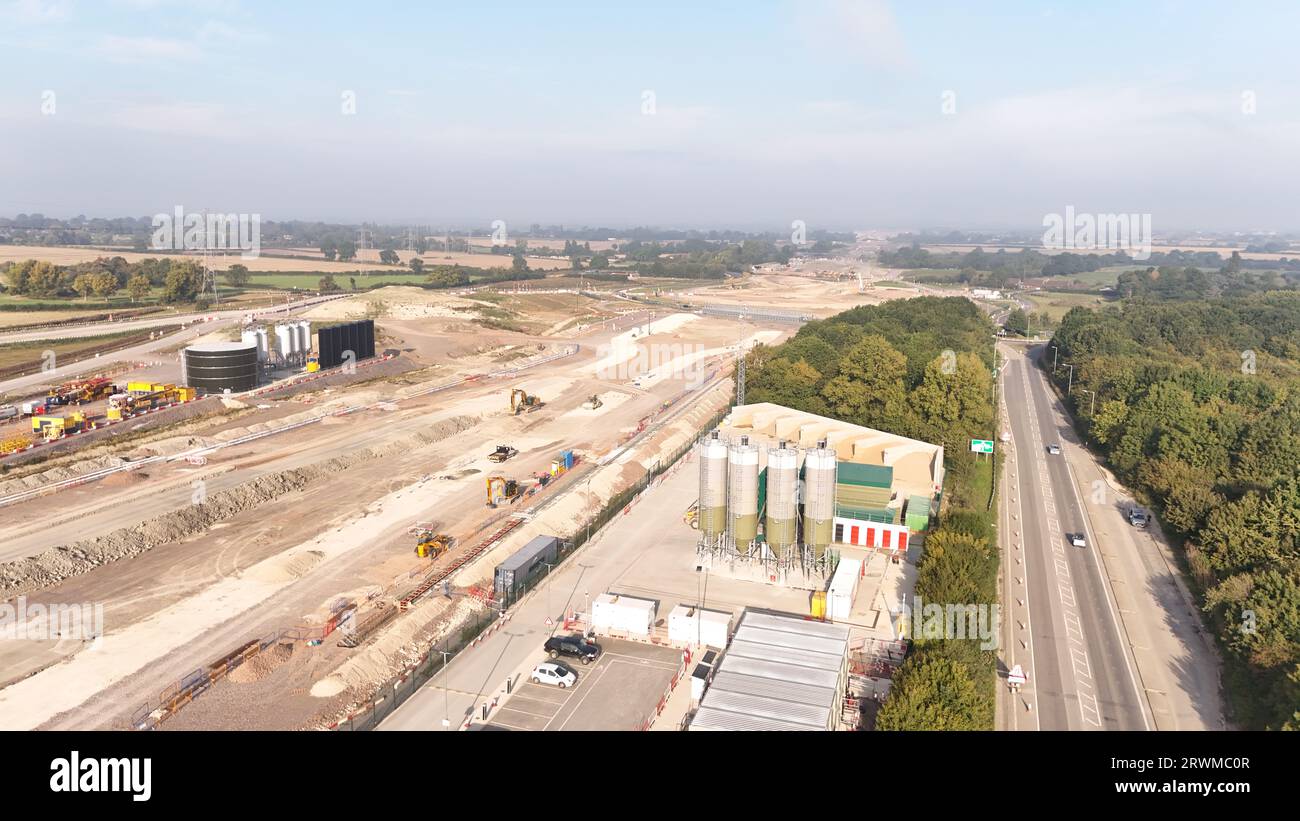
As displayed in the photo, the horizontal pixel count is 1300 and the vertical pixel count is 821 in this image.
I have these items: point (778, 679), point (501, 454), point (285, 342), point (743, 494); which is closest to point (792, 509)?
point (743, 494)

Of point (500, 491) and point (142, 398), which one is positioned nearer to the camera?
point (500, 491)

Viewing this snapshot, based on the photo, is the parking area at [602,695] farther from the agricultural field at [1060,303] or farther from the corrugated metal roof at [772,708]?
the agricultural field at [1060,303]

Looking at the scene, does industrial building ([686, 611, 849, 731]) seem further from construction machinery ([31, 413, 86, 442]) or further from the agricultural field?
the agricultural field

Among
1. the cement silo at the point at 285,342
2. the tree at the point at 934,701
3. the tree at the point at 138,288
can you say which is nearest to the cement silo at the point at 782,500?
the tree at the point at 934,701

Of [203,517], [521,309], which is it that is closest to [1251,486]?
[203,517]

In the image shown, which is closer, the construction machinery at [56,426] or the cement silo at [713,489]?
the cement silo at [713,489]

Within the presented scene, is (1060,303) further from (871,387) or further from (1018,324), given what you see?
(871,387)

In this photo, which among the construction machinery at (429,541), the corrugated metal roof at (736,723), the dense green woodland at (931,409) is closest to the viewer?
the corrugated metal roof at (736,723)
